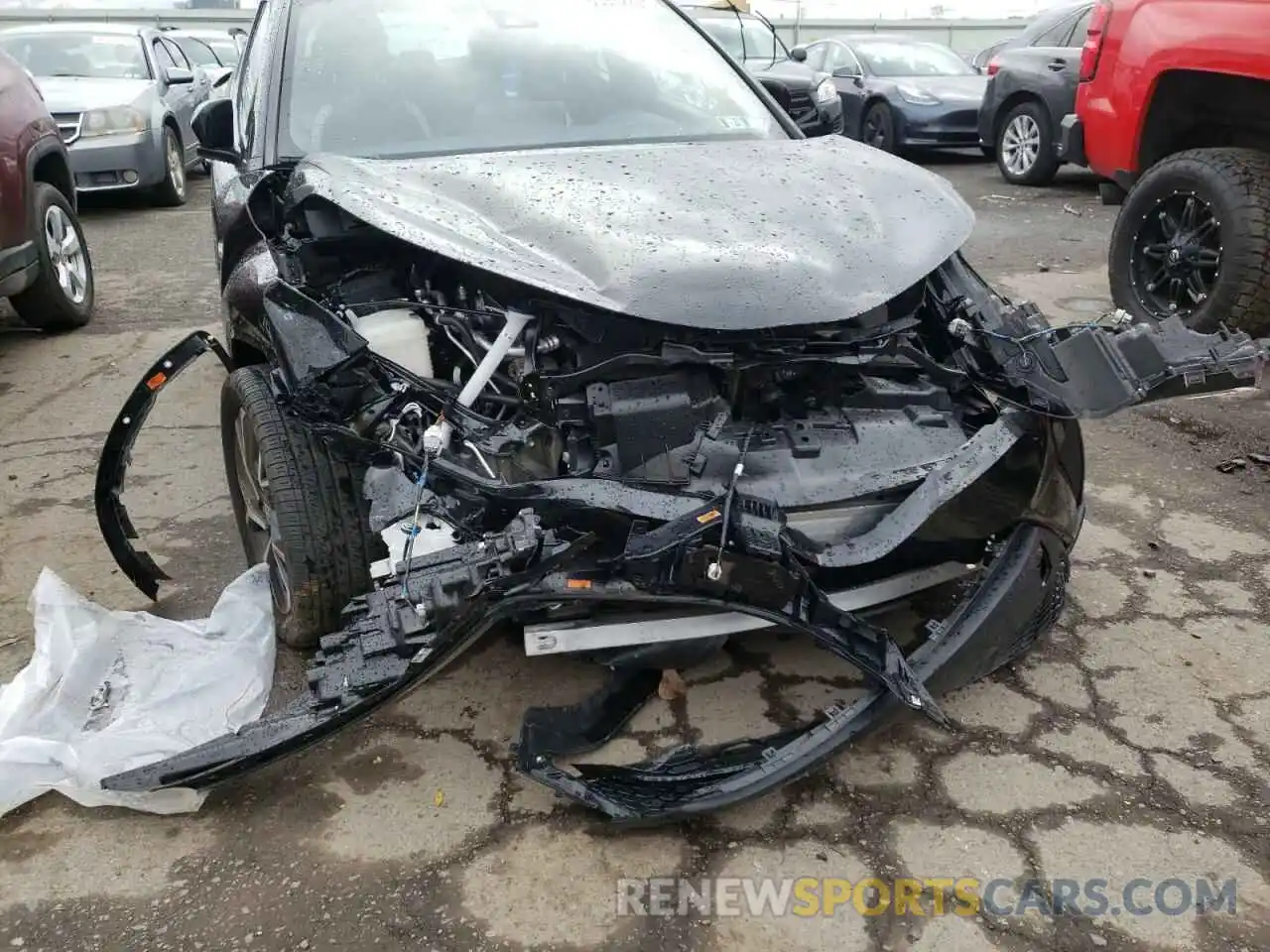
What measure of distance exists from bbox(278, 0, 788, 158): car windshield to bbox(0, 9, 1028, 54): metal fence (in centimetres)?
1627

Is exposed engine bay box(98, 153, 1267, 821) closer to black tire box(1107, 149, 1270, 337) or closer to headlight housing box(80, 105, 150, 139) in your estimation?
black tire box(1107, 149, 1270, 337)

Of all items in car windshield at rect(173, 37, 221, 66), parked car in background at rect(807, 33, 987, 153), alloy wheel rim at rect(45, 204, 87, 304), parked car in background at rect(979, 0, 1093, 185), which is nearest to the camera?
alloy wheel rim at rect(45, 204, 87, 304)

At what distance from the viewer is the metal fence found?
18.9m

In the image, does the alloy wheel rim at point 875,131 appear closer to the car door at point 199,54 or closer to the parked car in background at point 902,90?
the parked car in background at point 902,90

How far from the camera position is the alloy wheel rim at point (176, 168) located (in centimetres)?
930

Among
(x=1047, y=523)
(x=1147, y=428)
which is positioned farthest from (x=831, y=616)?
(x=1147, y=428)

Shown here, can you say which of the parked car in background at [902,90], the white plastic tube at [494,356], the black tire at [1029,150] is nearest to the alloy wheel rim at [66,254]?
the white plastic tube at [494,356]

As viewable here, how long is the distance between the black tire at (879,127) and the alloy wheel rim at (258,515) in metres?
8.75

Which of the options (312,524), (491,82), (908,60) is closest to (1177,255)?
(491,82)

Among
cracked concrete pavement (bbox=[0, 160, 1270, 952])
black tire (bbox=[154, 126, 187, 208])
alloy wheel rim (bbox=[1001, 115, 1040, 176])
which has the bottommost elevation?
black tire (bbox=[154, 126, 187, 208])

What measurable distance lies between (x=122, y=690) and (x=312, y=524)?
687 mm

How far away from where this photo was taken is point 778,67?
10.6 m

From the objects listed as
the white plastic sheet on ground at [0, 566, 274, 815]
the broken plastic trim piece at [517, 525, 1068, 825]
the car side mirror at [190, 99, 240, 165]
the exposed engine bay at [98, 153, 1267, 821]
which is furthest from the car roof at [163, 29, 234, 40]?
the broken plastic trim piece at [517, 525, 1068, 825]

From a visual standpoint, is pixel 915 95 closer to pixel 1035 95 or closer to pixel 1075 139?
pixel 1035 95
